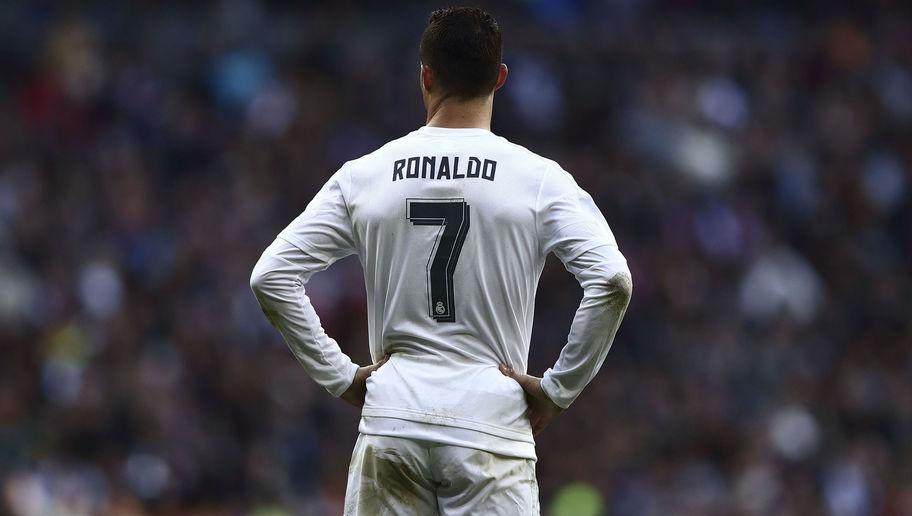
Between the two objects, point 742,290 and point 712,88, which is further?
point 712,88

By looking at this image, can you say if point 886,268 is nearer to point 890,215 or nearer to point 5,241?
point 890,215

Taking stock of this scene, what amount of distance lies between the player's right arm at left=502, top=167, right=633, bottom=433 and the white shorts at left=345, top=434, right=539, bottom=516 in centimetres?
21

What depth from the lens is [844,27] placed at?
16547 mm

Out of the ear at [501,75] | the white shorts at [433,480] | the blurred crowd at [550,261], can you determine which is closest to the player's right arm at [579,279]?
the white shorts at [433,480]

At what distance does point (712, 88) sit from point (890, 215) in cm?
218

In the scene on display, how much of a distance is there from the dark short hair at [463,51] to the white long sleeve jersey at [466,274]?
121mm

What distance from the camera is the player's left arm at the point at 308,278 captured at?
4035 millimetres

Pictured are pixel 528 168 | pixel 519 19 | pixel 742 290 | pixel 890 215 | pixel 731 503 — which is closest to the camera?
pixel 528 168

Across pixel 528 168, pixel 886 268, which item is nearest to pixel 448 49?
pixel 528 168

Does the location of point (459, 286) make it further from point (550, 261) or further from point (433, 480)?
point (550, 261)

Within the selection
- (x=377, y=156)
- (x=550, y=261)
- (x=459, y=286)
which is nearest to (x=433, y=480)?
(x=459, y=286)

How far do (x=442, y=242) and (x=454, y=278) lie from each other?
10 cm

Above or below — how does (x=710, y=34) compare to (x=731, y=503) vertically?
above

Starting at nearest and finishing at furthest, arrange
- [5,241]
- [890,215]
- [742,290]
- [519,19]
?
[5,241] < [742,290] < [890,215] < [519,19]
